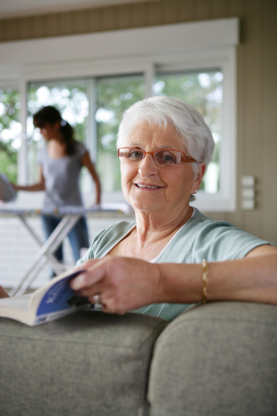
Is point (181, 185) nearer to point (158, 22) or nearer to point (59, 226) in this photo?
point (59, 226)

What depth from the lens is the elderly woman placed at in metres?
0.70

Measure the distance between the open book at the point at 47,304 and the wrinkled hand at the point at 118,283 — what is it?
25 millimetres

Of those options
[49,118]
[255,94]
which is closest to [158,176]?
[49,118]

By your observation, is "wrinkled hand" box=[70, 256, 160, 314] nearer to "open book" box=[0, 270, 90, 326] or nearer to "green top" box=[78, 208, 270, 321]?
"open book" box=[0, 270, 90, 326]

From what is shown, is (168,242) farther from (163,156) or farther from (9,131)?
(9,131)

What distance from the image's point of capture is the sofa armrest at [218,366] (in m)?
0.60

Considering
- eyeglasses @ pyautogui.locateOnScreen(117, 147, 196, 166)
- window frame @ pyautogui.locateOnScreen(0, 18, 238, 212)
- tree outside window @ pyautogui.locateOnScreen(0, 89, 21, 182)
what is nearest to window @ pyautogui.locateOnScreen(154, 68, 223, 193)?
window frame @ pyautogui.locateOnScreen(0, 18, 238, 212)

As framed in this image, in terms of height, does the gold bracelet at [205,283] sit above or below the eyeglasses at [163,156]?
below

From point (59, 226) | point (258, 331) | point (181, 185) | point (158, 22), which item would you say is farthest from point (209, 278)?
point (158, 22)

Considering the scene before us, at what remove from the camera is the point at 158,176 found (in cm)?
114

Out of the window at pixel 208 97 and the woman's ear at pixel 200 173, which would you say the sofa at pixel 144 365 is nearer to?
the woman's ear at pixel 200 173

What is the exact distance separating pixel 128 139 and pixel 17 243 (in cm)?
372

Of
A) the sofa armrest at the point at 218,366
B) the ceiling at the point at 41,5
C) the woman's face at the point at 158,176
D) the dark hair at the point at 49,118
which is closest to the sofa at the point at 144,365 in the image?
the sofa armrest at the point at 218,366

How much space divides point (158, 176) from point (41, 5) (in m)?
4.03
